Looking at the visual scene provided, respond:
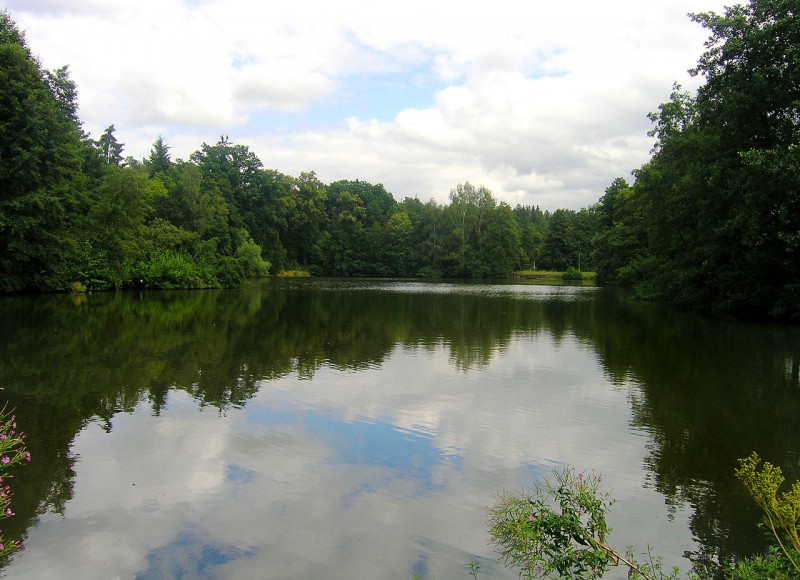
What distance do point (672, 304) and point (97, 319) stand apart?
98.5 feet

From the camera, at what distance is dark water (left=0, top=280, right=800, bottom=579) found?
482 cm

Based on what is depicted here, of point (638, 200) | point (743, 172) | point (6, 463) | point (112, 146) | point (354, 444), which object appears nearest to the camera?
point (6, 463)

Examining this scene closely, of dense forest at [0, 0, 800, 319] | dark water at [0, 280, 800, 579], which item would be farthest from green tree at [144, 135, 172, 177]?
dark water at [0, 280, 800, 579]

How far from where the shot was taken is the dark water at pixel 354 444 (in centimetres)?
482

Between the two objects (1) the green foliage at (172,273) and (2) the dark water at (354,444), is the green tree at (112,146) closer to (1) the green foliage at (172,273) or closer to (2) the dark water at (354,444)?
(1) the green foliage at (172,273)

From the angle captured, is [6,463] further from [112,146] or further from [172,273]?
[112,146]

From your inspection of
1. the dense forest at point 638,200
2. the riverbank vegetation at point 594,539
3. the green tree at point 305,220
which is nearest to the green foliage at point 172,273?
the dense forest at point 638,200

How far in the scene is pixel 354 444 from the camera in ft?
24.2

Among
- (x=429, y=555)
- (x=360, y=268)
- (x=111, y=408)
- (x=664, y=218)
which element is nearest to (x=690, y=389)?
(x=429, y=555)

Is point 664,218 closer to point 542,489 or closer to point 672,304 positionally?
point 672,304

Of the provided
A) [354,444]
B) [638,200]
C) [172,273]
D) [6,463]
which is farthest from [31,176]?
[638,200]

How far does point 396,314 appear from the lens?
82.2ft

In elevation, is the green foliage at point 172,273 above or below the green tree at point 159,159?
below

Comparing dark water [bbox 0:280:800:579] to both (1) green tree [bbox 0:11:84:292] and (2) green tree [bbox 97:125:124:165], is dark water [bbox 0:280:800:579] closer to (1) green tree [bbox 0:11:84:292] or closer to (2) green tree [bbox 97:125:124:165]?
(1) green tree [bbox 0:11:84:292]
